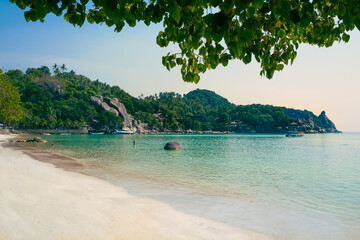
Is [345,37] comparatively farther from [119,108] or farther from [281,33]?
[119,108]

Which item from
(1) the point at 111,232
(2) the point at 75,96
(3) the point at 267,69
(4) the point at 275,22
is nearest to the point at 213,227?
(1) the point at 111,232

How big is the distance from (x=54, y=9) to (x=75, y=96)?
160 metres

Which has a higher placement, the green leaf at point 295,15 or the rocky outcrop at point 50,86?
the rocky outcrop at point 50,86

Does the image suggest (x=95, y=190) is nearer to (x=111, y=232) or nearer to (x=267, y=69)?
(x=111, y=232)

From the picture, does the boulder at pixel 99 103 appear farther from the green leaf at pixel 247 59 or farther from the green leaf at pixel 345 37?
the green leaf at pixel 247 59

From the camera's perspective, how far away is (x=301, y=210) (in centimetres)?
980

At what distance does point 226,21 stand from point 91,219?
19.1 ft

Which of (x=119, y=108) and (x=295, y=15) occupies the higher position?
(x=119, y=108)

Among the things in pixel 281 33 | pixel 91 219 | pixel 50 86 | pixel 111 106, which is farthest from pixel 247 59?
pixel 50 86

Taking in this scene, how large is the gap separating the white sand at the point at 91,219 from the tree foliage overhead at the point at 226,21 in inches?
152

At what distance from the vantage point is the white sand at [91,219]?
557cm

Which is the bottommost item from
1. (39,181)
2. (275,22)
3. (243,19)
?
(39,181)

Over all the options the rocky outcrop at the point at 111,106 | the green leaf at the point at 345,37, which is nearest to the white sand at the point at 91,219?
the green leaf at the point at 345,37

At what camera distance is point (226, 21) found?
9.02ft
